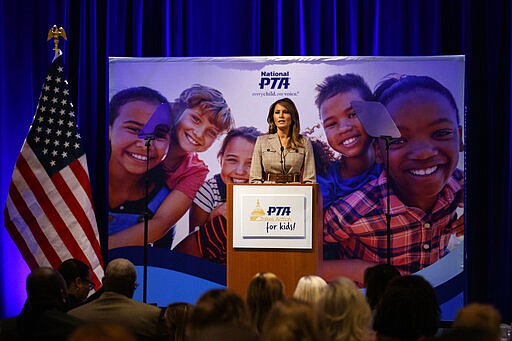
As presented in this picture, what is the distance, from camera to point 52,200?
8.35 metres

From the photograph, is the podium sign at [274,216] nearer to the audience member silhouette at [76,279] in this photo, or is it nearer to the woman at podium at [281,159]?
the woman at podium at [281,159]

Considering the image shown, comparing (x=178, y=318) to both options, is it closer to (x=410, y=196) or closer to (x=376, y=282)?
(x=376, y=282)

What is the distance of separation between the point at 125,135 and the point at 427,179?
3120 mm

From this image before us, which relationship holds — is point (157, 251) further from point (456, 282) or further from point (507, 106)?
point (507, 106)

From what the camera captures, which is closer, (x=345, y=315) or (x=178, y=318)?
(x=345, y=315)

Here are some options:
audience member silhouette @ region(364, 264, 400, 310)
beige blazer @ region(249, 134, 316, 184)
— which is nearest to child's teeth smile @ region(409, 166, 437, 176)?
beige blazer @ region(249, 134, 316, 184)

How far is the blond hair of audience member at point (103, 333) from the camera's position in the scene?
212 centimetres

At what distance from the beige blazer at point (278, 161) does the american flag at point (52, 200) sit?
1.85 metres

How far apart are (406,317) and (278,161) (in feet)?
13.4

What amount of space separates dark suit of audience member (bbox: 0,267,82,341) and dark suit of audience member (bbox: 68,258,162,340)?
0.42 m

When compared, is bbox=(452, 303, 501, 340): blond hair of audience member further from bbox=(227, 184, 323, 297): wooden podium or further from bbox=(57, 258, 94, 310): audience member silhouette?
bbox=(227, 184, 323, 297): wooden podium

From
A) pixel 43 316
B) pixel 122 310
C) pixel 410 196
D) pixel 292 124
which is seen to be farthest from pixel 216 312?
pixel 410 196

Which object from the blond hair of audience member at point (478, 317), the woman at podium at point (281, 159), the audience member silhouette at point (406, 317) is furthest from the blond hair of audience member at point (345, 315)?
the woman at podium at point (281, 159)

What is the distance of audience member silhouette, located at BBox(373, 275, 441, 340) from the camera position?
11.5 ft
